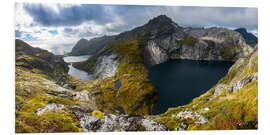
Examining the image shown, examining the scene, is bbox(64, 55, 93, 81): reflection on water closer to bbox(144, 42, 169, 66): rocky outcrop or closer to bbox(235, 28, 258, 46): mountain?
bbox(235, 28, 258, 46): mountain

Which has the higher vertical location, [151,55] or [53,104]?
[151,55]

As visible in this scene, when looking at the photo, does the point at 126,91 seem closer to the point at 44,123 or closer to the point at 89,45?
the point at 89,45

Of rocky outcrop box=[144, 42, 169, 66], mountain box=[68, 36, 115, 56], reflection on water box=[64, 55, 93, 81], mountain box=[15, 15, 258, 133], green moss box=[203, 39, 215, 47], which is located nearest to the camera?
mountain box=[15, 15, 258, 133]

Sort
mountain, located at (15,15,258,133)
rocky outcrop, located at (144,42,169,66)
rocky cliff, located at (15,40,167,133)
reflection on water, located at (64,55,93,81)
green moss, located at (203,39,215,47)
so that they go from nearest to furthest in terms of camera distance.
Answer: rocky cliff, located at (15,40,167,133), mountain, located at (15,15,258,133), reflection on water, located at (64,55,93,81), rocky outcrop, located at (144,42,169,66), green moss, located at (203,39,215,47)

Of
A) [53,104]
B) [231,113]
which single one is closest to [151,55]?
[231,113]

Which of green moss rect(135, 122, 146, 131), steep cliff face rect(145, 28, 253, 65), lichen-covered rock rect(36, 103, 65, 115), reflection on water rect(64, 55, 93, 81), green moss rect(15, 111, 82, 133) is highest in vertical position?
steep cliff face rect(145, 28, 253, 65)

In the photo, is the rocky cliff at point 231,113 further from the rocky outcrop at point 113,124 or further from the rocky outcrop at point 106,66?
the rocky outcrop at point 106,66

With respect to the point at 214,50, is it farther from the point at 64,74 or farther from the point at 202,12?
the point at 64,74

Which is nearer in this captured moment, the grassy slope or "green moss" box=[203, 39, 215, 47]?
the grassy slope

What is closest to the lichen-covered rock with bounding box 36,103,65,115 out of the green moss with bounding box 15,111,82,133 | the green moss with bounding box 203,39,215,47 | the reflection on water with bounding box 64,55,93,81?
the green moss with bounding box 15,111,82,133
